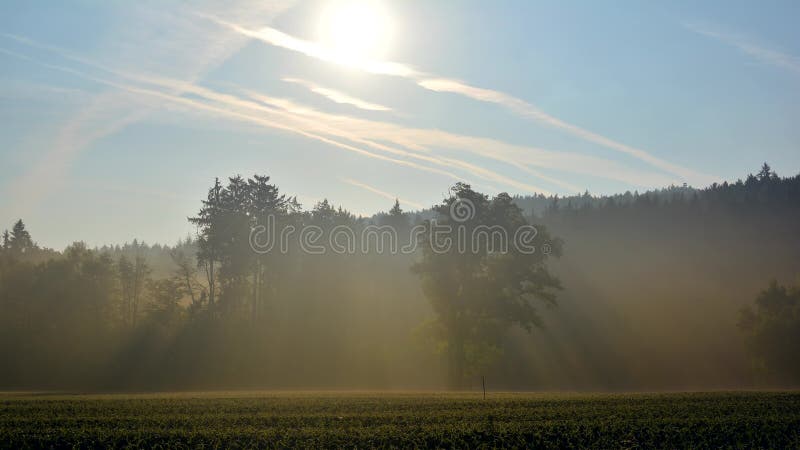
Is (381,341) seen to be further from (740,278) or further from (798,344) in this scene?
(740,278)

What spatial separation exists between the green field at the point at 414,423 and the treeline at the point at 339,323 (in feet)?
71.7

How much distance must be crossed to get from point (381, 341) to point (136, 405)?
5293 cm

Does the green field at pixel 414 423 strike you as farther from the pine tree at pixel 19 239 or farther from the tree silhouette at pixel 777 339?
the pine tree at pixel 19 239

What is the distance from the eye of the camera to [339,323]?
84.9 m

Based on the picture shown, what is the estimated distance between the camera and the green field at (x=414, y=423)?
74.3 ft

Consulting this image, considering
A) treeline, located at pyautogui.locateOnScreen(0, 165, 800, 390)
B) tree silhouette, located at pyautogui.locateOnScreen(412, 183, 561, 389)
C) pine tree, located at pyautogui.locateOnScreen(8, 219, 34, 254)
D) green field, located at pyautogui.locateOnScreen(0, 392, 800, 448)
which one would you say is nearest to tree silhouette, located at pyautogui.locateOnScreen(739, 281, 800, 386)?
treeline, located at pyautogui.locateOnScreen(0, 165, 800, 390)

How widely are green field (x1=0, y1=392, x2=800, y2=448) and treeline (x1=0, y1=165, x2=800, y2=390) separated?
71.7ft

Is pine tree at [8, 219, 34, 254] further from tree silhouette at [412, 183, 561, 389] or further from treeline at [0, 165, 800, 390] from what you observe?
tree silhouette at [412, 183, 561, 389]

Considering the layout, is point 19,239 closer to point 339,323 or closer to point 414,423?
point 339,323

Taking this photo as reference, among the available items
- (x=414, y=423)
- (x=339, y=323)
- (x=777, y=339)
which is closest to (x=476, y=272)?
(x=414, y=423)

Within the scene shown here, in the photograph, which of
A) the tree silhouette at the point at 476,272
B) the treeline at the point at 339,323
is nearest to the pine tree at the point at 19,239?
the treeline at the point at 339,323

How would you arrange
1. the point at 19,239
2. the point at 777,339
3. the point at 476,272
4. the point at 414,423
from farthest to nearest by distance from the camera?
the point at 19,239 → the point at 777,339 → the point at 476,272 → the point at 414,423

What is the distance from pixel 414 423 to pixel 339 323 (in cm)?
5938

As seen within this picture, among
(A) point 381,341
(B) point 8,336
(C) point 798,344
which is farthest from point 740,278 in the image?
(B) point 8,336
